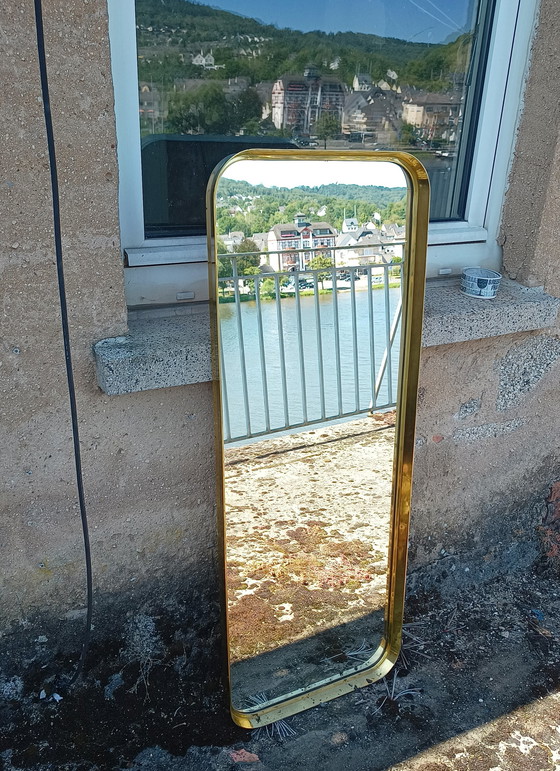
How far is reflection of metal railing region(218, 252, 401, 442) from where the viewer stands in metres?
1.67

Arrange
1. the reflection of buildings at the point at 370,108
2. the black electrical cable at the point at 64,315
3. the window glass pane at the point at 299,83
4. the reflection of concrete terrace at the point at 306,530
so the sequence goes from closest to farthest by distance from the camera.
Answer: the black electrical cable at the point at 64,315, the window glass pane at the point at 299,83, the reflection of concrete terrace at the point at 306,530, the reflection of buildings at the point at 370,108

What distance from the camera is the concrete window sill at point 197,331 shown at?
160 centimetres

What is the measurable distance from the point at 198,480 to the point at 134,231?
0.76 meters

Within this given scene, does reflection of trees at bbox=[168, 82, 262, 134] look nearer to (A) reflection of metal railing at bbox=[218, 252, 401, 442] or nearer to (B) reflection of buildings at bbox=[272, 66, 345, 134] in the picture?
(B) reflection of buildings at bbox=[272, 66, 345, 134]

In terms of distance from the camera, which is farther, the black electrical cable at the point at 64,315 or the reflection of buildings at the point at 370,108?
the reflection of buildings at the point at 370,108

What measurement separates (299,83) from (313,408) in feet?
3.16

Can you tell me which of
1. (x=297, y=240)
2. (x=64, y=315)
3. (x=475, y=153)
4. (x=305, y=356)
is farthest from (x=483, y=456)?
(x=64, y=315)

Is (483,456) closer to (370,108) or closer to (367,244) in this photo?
(367,244)

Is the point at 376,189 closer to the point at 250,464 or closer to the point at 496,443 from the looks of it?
the point at 250,464

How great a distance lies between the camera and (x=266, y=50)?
178 centimetres

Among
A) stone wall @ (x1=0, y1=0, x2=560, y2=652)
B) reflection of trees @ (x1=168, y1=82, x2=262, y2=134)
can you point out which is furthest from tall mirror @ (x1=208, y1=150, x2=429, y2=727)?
reflection of trees @ (x1=168, y1=82, x2=262, y2=134)

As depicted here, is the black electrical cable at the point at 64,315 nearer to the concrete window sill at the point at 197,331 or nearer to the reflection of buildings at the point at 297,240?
the concrete window sill at the point at 197,331

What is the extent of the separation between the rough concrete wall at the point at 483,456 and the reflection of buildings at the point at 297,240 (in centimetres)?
62

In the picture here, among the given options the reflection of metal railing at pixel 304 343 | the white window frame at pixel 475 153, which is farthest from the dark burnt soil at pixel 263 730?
the white window frame at pixel 475 153
